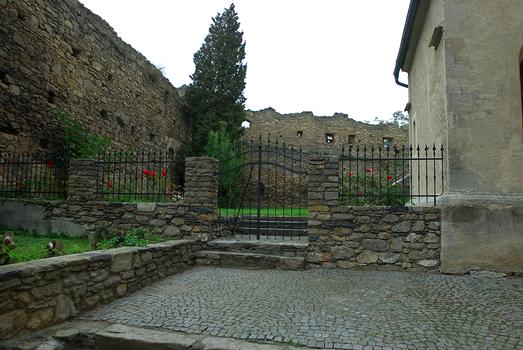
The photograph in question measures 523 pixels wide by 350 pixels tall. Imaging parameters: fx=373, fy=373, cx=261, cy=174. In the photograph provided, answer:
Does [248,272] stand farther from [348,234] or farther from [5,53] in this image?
[5,53]

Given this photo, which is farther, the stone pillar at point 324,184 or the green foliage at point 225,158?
the green foliage at point 225,158

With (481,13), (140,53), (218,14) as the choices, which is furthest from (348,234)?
(218,14)

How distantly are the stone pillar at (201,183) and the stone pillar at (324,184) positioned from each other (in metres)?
1.89

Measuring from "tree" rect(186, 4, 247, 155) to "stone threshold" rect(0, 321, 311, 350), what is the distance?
14.7 meters

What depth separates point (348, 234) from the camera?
6414mm

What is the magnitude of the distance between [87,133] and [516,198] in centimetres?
1082

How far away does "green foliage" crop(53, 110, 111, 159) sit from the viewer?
33.4ft

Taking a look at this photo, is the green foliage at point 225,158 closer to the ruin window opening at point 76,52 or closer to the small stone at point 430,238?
the ruin window opening at point 76,52

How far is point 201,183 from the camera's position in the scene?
280 inches

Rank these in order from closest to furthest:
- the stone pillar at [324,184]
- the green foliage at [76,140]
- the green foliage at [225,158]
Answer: the stone pillar at [324,184] < the green foliage at [76,140] < the green foliage at [225,158]

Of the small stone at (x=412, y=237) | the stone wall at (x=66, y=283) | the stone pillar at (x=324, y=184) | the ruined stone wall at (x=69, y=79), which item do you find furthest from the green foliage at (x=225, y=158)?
the stone wall at (x=66, y=283)

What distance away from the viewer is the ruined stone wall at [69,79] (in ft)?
28.5

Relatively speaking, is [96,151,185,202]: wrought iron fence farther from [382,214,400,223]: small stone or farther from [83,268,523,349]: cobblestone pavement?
[382,214,400,223]: small stone

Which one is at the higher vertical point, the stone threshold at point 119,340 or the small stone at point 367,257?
the small stone at point 367,257
